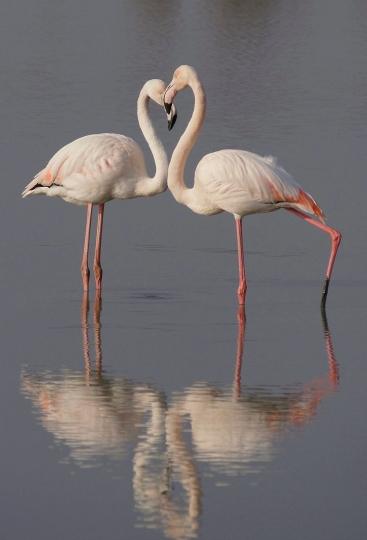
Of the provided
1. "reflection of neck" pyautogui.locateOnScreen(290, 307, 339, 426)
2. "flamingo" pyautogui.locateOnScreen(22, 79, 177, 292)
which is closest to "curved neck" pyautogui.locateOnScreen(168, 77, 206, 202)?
"flamingo" pyautogui.locateOnScreen(22, 79, 177, 292)

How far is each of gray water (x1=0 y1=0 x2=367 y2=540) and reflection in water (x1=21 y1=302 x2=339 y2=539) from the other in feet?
0.04

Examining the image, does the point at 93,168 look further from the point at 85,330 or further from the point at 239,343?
the point at 239,343

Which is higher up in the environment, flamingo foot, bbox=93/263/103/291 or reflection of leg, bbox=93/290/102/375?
flamingo foot, bbox=93/263/103/291

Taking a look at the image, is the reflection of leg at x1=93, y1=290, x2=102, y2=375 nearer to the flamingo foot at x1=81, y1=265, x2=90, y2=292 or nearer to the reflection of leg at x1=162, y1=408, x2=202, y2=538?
the flamingo foot at x1=81, y1=265, x2=90, y2=292

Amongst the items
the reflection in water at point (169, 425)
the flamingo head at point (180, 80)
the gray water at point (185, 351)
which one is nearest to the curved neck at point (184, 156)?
the flamingo head at point (180, 80)

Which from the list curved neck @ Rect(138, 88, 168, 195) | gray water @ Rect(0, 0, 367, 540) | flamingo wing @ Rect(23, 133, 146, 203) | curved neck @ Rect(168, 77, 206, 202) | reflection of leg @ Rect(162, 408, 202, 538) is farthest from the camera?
curved neck @ Rect(138, 88, 168, 195)

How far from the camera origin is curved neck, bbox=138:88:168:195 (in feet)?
29.3

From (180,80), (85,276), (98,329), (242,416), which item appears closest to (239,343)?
(98,329)

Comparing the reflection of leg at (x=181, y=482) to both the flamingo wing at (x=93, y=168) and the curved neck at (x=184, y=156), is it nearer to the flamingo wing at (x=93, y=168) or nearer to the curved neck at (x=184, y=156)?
the curved neck at (x=184, y=156)

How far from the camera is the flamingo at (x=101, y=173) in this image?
883 cm

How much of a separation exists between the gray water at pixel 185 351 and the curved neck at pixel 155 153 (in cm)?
61

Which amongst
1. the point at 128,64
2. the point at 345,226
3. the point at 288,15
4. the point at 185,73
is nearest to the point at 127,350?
the point at 185,73

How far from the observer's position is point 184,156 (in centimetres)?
875

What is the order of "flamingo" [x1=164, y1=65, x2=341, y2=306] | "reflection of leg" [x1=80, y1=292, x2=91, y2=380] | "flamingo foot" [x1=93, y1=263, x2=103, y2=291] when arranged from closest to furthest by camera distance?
"reflection of leg" [x1=80, y1=292, x2=91, y2=380] → "flamingo" [x1=164, y1=65, x2=341, y2=306] → "flamingo foot" [x1=93, y1=263, x2=103, y2=291]
